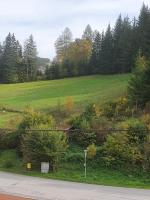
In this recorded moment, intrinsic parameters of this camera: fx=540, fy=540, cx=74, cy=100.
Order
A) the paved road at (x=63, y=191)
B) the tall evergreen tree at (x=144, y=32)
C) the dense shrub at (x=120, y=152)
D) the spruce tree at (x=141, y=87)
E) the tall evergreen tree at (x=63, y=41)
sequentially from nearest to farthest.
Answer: the paved road at (x=63, y=191)
the dense shrub at (x=120, y=152)
the spruce tree at (x=141, y=87)
the tall evergreen tree at (x=144, y=32)
the tall evergreen tree at (x=63, y=41)

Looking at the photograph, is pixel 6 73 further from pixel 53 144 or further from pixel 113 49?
pixel 53 144

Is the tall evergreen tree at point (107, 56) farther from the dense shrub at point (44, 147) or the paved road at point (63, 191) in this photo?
the paved road at point (63, 191)

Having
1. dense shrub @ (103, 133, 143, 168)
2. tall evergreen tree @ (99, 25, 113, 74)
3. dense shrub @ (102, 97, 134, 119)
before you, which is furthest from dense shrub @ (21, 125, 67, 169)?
tall evergreen tree @ (99, 25, 113, 74)

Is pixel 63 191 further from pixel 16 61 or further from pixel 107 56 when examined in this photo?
pixel 16 61

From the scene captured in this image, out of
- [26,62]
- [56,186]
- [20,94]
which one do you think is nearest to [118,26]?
[26,62]

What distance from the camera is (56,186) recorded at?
3183cm

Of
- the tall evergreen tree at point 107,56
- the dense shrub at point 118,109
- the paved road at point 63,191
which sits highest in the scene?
the tall evergreen tree at point 107,56

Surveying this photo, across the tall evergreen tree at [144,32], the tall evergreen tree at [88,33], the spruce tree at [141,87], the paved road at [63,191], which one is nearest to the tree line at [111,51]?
the tall evergreen tree at [144,32]

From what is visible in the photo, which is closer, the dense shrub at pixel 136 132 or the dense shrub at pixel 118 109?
the dense shrub at pixel 136 132

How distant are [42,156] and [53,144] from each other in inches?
49.9

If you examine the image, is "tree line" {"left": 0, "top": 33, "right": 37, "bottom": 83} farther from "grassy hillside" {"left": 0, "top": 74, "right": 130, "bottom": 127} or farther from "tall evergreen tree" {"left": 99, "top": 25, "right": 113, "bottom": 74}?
"tall evergreen tree" {"left": 99, "top": 25, "right": 113, "bottom": 74}

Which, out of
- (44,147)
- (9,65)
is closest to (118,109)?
(44,147)

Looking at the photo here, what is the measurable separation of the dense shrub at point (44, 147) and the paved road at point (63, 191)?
366cm

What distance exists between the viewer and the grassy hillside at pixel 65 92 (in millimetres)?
68500
